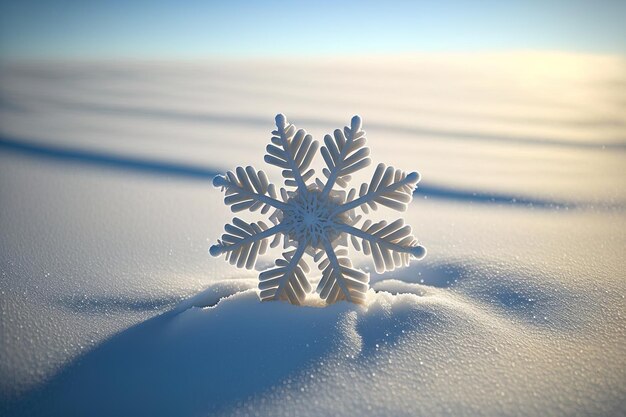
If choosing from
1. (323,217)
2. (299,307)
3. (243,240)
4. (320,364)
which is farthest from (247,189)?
(320,364)

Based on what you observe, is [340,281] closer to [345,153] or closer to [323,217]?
[323,217]

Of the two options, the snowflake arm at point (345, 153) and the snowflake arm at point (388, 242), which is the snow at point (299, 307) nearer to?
the snowflake arm at point (388, 242)

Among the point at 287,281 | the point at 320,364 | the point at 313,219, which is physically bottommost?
the point at 320,364

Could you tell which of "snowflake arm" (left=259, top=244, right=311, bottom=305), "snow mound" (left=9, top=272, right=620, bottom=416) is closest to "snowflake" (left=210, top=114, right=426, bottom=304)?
"snowflake arm" (left=259, top=244, right=311, bottom=305)

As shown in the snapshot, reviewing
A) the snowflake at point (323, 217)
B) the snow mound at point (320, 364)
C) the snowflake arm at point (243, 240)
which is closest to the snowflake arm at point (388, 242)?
the snowflake at point (323, 217)

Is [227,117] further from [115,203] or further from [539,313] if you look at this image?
[539,313]

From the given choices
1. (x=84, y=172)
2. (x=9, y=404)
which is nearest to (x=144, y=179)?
(x=84, y=172)
